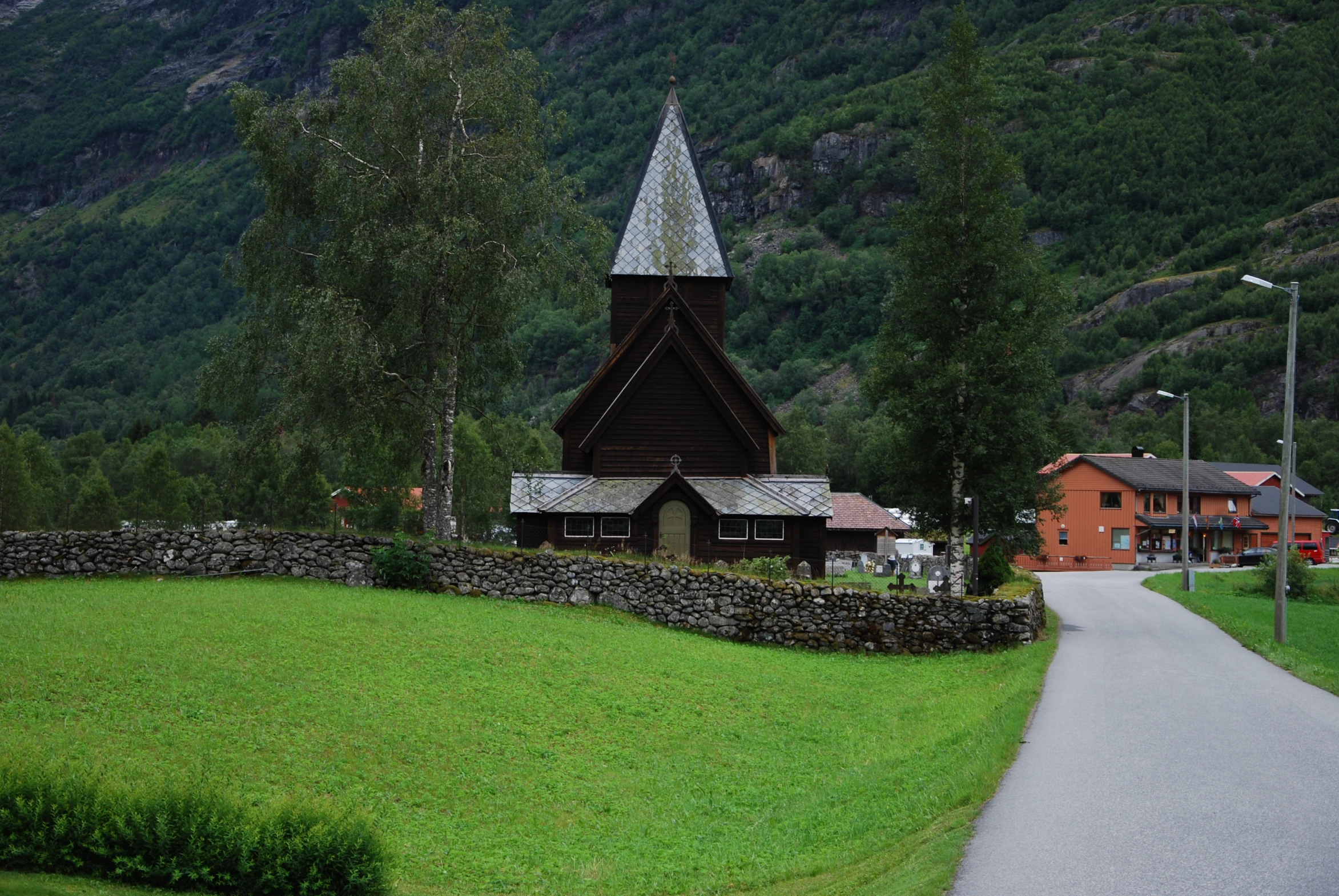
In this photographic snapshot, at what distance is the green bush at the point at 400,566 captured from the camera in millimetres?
25391

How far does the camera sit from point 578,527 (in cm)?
3347

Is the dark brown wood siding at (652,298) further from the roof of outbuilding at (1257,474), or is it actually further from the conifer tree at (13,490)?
the roof of outbuilding at (1257,474)

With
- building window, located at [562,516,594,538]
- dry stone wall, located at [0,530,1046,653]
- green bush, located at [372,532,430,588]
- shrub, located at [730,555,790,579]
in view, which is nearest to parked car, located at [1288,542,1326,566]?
shrub, located at [730,555,790,579]

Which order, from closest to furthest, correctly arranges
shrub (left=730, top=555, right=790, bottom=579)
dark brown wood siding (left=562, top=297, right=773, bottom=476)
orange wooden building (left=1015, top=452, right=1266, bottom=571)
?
shrub (left=730, top=555, right=790, bottom=579), dark brown wood siding (left=562, top=297, right=773, bottom=476), orange wooden building (left=1015, top=452, right=1266, bottom=571)

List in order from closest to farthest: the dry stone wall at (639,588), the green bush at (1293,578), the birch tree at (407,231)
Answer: the dry stone wall at (639,588), the birch tree at (407,231), the green bush at (1293,578)

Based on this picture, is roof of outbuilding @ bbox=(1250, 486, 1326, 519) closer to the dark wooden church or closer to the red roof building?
the red roof building

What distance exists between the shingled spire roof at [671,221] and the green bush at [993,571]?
1364cm

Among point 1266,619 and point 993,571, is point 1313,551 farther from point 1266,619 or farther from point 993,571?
point 993,571

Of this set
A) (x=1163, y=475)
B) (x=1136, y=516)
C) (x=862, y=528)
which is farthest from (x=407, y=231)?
(x=1163, y=475)

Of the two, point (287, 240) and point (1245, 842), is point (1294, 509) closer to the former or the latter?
point (287, 240)

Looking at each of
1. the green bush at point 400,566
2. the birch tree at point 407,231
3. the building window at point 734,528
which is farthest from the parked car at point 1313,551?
the green bush at point 400,566

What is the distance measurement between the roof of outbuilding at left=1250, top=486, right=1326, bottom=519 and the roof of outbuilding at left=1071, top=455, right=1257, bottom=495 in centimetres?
254

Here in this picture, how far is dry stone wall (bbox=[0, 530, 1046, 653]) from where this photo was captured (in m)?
25.2

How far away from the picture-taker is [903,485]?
33344mm
